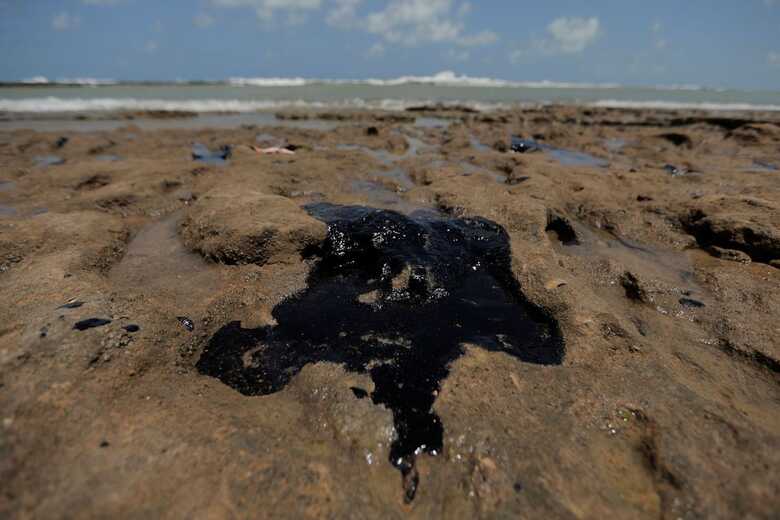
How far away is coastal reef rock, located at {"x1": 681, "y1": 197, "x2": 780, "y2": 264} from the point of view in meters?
3.69

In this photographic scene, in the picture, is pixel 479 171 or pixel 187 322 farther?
pixel 479 171

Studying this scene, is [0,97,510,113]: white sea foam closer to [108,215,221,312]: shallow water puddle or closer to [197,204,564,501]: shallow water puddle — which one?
[108,215,221,312]: shallow water puddle

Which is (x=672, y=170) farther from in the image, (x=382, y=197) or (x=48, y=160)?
(x=48, y=160)

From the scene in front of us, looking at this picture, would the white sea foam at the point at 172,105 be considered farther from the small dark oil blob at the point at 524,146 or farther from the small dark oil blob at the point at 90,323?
the small dark oil blob at the point at 90,323

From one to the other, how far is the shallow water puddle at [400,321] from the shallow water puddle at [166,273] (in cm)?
58

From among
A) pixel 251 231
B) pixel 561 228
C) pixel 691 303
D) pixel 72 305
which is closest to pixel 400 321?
pixel 251 231

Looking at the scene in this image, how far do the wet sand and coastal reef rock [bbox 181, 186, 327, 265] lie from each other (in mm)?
27

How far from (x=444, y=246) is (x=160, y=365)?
2.30 metres

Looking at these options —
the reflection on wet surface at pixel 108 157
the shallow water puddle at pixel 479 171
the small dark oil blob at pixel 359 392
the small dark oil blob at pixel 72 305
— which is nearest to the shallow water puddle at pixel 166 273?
the small dark oil blob at pixel 72 305

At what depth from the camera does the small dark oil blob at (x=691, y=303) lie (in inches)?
119

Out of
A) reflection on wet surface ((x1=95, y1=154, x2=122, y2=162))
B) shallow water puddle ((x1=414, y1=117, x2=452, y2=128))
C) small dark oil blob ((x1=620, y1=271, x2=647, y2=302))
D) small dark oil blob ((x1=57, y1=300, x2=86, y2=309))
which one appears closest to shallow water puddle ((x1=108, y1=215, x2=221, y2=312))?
small dark oil blob ((x1=57, y1=300, x2=86, y2=309))

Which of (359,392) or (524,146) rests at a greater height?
(524,146)

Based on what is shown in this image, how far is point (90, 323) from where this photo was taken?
6.88 feet

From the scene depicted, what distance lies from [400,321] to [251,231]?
1.64m
